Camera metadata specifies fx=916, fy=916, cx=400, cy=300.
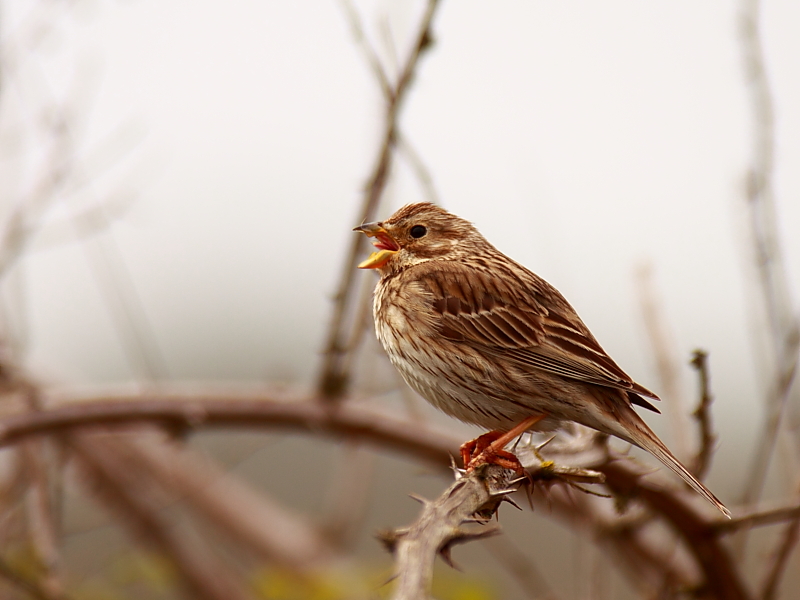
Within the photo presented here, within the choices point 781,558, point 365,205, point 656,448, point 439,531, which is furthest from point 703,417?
point 365,205

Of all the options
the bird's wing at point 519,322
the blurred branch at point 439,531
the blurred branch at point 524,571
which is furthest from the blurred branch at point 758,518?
the blurred branch at point 439,531

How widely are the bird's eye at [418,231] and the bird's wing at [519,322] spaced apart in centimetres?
29

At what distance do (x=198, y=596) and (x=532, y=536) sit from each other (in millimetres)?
3984

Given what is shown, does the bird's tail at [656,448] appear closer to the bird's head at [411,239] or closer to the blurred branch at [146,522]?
the bird's head at [411,239]

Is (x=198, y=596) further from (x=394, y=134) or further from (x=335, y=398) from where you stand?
(x=394, y=134)

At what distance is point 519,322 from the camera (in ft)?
15.4

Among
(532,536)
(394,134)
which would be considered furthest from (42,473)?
(532,536)

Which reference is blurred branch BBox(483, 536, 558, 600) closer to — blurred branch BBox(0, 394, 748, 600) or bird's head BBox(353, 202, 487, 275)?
blurred branch BBox(0, 394, 748, 600)

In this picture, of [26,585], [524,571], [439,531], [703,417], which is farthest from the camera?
[524,571]

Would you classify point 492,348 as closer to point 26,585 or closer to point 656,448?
point 656,448

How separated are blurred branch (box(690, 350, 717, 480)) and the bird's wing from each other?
1.55 feet

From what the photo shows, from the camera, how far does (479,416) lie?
443cm

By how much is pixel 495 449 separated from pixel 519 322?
0.90 metres

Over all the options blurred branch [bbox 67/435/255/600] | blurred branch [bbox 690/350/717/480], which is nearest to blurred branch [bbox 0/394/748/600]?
blurred branch [bbox 690/350/717/480]
